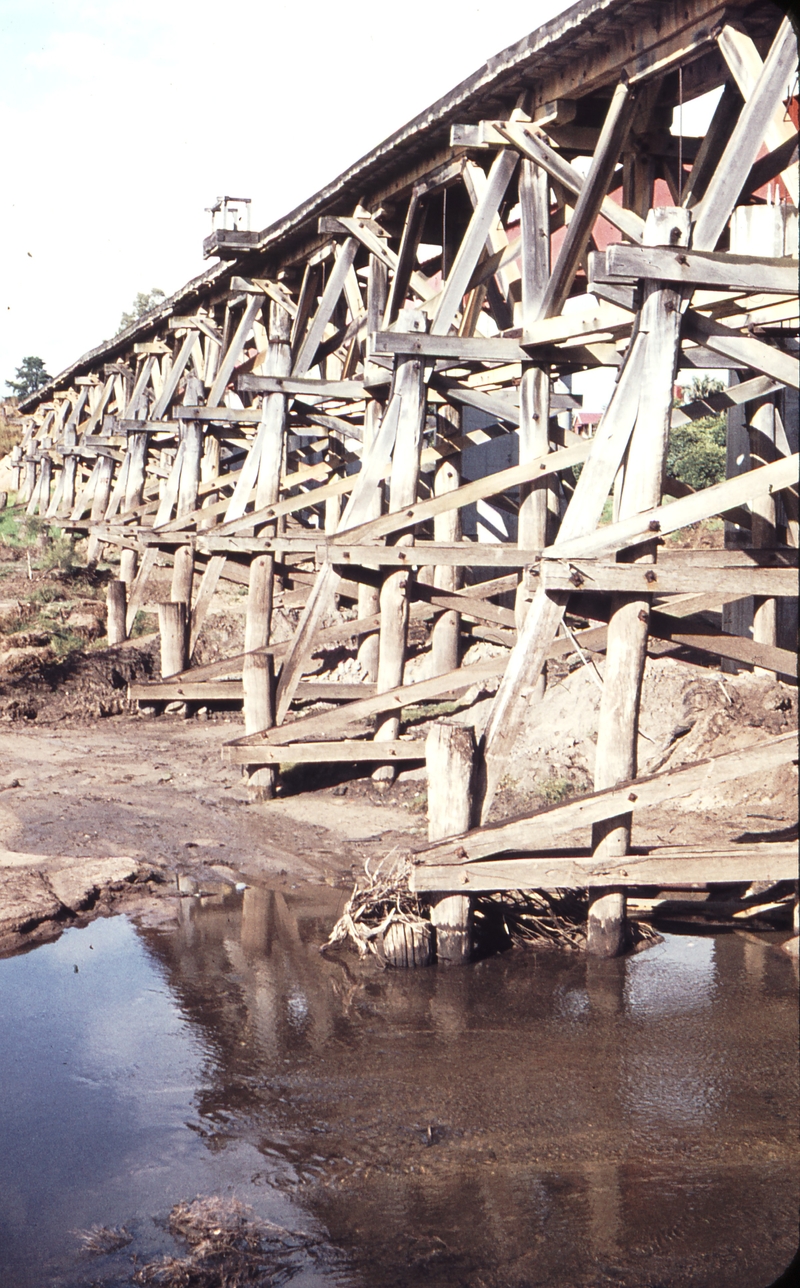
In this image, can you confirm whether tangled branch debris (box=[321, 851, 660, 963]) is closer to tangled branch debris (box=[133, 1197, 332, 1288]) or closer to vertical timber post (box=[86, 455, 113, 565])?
tangled branch debris (box=[133, 1197, 332, 1288])

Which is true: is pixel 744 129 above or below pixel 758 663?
above

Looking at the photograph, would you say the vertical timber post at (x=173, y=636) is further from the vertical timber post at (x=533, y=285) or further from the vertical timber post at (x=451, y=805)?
the vertical timber post at (x=451, y=805)

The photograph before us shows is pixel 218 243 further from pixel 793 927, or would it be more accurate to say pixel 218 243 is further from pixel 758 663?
pixel 793 927

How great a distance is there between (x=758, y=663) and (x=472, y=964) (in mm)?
2480

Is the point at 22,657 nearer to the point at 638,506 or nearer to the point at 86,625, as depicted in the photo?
the point at 86,625

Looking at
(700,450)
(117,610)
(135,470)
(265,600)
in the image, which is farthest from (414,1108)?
(700,450)

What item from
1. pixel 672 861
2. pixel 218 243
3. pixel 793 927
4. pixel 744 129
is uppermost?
pixel 218 243

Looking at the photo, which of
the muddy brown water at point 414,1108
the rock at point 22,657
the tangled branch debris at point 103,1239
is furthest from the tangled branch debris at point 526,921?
the rock at point 22,657

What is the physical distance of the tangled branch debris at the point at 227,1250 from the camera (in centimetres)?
329

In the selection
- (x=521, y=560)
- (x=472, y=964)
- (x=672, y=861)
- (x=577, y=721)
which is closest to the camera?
(x=672, y=861)

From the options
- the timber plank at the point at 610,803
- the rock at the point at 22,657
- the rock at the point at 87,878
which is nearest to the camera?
the timber plank at the point at 610,803

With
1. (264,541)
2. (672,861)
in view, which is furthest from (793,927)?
(264,541)

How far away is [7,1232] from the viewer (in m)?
3.58

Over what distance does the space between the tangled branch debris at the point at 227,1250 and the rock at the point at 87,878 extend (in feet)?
A: 10.5
